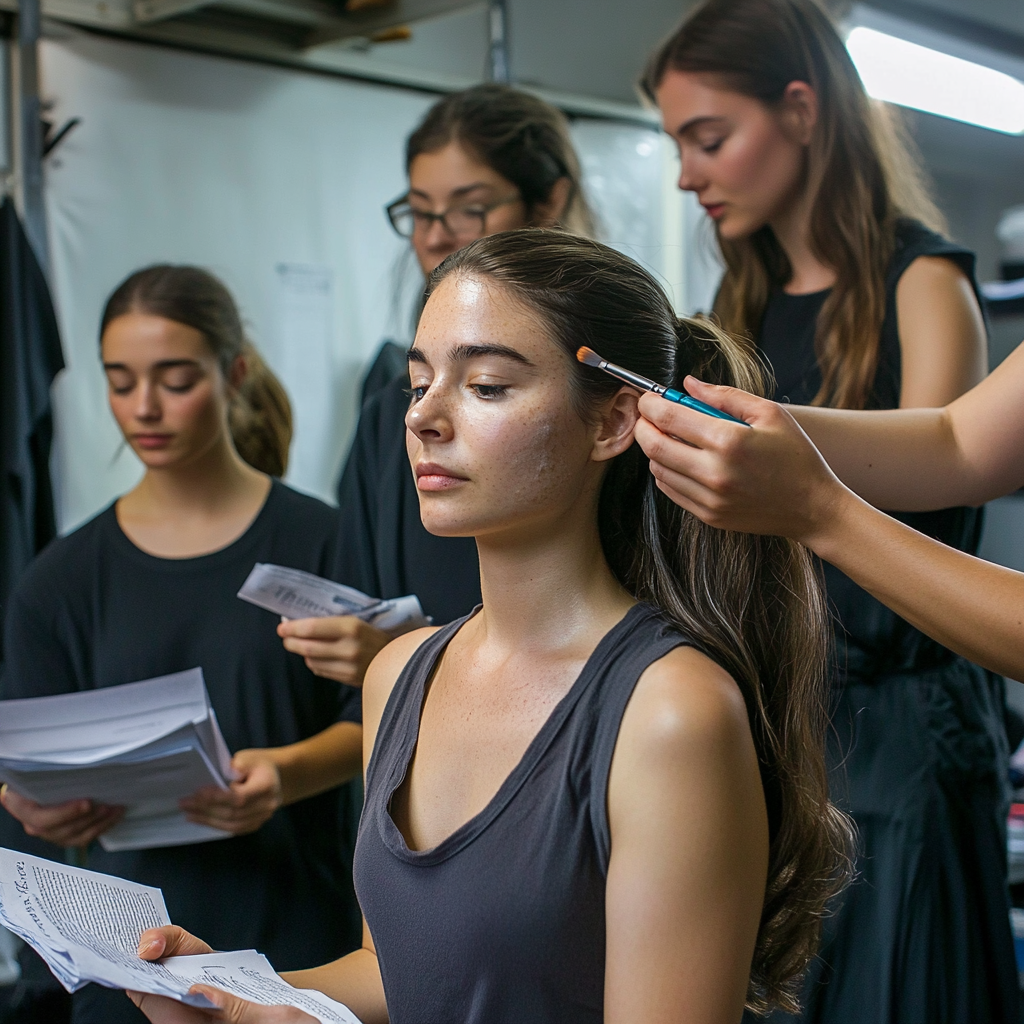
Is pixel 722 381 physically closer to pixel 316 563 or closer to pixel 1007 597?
pixel 1007 597

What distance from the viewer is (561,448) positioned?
1.10 metres

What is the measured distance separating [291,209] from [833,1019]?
2.45 metres

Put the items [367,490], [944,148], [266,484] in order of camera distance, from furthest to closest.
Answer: [944,148] → [266,484] → [367,490]

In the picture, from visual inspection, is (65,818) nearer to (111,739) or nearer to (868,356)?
(111,739)

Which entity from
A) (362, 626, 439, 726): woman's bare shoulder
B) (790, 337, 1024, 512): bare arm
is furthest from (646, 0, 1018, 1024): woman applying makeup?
(362, 626, 439, 726): woman's bare shoulder

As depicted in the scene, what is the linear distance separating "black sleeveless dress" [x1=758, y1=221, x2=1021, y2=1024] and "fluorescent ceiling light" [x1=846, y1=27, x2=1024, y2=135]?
2.24 meters

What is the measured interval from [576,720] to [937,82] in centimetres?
348

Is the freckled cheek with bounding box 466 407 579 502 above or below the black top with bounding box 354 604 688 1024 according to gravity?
above

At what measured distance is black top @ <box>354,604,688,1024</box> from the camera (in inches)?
38.3

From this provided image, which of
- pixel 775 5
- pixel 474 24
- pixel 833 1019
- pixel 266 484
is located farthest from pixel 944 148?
pixel 833 1019

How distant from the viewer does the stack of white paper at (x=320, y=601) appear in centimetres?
146

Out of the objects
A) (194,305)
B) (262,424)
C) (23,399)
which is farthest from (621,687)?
(23,399)

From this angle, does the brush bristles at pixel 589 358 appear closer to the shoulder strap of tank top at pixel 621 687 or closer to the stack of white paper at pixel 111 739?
the shoulder strap of tank top at pixel 621 687

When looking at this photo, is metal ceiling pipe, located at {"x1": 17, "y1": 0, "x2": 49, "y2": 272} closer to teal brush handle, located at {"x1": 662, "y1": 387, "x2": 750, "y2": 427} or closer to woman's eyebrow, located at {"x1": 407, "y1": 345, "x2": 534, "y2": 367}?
woman's eyebrow, located at {"x1": 407, "y1": 345, "x2": 534, "y2": 367}
